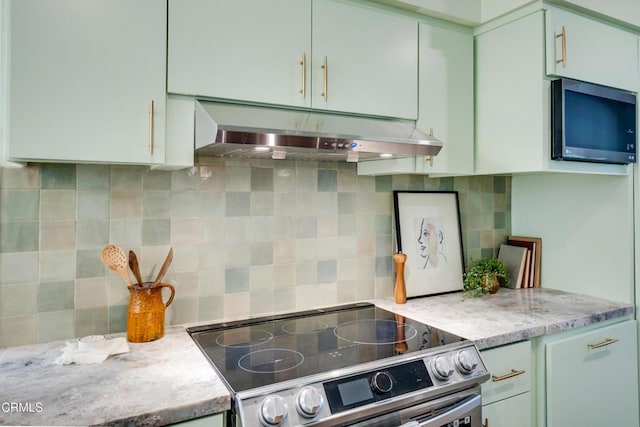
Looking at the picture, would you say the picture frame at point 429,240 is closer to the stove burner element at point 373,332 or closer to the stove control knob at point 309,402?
the stove burner element at point 373,332

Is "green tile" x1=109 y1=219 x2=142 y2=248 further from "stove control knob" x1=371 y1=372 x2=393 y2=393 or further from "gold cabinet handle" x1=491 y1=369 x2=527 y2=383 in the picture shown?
"gold cabinet handle" x1=491 y1=369 x2=527 y2=383

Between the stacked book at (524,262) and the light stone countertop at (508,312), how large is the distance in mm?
88

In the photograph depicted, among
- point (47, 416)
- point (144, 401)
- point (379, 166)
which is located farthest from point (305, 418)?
point (379, 166)

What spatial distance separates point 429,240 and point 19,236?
1755mm

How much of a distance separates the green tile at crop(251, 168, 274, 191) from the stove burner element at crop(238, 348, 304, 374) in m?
0.70

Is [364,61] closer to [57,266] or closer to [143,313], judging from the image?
[143,313]

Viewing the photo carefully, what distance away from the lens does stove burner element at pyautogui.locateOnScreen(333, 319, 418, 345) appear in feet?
5.05

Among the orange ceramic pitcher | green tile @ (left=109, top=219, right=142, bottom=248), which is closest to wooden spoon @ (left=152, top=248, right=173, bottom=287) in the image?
the orange ceramic pitcher

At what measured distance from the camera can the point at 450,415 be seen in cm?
135

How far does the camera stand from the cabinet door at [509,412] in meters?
1.58

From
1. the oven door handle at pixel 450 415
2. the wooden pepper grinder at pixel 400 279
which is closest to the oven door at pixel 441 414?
the oven door handle at pixel 450 415

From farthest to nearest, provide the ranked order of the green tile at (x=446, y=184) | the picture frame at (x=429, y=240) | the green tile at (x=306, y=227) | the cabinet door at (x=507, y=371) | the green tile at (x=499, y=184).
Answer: the green tile at (x=499, y=184) → the green tile at (x=446, y=184) → the picture frame at (x=429, y=240) → the green tile at (x=306, y=227) → the cabinet door at (x=507, y=371)

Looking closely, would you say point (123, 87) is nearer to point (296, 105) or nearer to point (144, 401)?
point (296, 105)

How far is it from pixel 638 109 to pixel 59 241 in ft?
8.24
